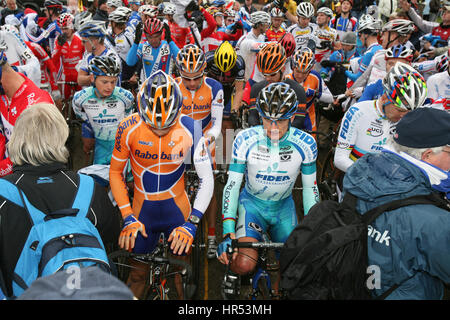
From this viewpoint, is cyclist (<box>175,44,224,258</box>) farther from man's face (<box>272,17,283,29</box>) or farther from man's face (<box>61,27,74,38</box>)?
man's face (<box>272,17,283,29</box>)

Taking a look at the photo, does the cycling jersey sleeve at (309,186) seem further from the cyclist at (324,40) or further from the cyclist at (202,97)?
the cyclist at (324,40)

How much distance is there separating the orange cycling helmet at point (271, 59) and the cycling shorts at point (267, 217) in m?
2.62

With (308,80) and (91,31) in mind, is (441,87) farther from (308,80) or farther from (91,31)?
(91,31)

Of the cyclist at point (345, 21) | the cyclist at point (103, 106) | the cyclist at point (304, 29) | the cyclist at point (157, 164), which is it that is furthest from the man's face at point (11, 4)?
the cyclist at point (345, 21)

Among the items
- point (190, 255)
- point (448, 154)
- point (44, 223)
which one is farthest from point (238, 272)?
point (448, 154)

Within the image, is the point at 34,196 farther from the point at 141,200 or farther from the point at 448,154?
the point at 448,154

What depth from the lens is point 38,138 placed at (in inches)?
95.8

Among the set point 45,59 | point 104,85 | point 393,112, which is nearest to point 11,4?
point 45,59

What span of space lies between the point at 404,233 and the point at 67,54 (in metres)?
8.94

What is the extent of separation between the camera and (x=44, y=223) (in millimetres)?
2215

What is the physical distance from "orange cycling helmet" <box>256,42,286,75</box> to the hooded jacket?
368 cm

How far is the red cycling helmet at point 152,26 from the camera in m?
6.71
